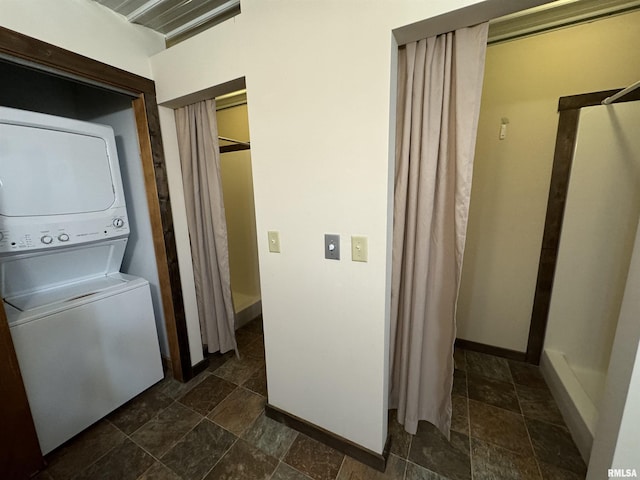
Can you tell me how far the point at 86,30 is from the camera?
134 centimetres

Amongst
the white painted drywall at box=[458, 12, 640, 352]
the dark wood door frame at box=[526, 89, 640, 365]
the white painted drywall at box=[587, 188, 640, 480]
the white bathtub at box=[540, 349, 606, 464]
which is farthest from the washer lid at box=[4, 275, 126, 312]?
the dark wood door frame at box=[526, 89, 640, 365]

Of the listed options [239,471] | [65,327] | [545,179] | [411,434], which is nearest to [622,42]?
[545,179]

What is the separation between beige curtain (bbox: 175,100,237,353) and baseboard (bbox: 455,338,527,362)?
195 centimetres

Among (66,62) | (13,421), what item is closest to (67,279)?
(13,421)

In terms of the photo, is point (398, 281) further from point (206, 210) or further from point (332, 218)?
point (206, 210)

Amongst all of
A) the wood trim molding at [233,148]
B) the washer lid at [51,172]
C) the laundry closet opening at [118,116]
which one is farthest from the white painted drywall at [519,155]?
the washer lid at [51,172]

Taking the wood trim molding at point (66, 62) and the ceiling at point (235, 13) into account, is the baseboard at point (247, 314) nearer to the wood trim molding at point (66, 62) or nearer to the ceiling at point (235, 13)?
the wood trim molding at point (66, 62)

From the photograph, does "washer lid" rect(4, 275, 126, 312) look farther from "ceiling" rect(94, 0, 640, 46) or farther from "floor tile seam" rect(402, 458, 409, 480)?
"floor tile seam" rect(402, 458, 409, 480)

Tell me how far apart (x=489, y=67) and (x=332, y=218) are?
1.71 m

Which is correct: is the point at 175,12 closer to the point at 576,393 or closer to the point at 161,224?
the point at 161,224

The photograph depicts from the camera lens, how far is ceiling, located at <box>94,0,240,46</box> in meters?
1.39

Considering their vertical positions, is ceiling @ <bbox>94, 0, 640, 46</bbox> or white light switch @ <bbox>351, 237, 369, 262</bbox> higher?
ceiling @ <bbox>94, 0, 640, 46</bbox>

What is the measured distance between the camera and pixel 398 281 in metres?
1.30

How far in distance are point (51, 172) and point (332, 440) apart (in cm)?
211
